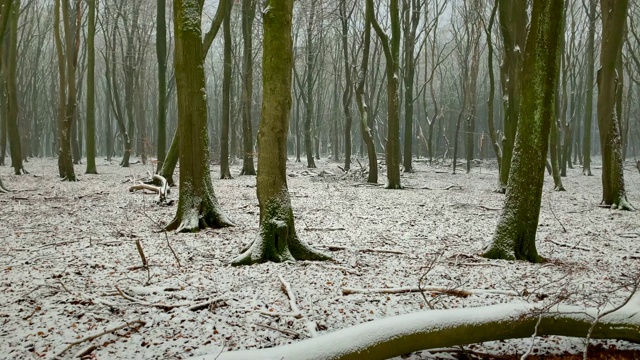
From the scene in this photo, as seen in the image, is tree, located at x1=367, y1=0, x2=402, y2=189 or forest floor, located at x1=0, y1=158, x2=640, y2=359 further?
tree, located at x1=367, y1=0, x2=402, y2=189

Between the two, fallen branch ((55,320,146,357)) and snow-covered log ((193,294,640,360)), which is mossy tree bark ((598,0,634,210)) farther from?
fallen branch ((55,320,146,357))

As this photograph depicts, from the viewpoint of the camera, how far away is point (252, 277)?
4.33m

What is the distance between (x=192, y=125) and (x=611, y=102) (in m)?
8.31

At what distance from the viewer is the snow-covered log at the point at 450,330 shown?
2549 millimetres

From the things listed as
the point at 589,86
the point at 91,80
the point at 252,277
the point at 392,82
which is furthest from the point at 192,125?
the point at 589,86

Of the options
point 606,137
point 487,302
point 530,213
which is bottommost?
point 487,302

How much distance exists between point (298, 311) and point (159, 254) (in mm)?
2541

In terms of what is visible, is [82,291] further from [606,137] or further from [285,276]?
[606,137]

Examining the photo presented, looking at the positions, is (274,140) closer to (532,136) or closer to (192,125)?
(192,125)

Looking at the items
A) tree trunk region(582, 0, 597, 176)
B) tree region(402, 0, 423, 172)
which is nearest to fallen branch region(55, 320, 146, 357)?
tree region(402, 0, 423, 172)

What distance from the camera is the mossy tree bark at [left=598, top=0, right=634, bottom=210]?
883 cm

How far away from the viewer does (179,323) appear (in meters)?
3.32

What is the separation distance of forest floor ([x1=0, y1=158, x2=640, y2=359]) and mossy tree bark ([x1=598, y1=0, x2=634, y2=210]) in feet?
5.08

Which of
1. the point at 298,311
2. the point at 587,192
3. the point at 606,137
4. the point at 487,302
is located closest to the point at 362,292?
the point at 298,311
